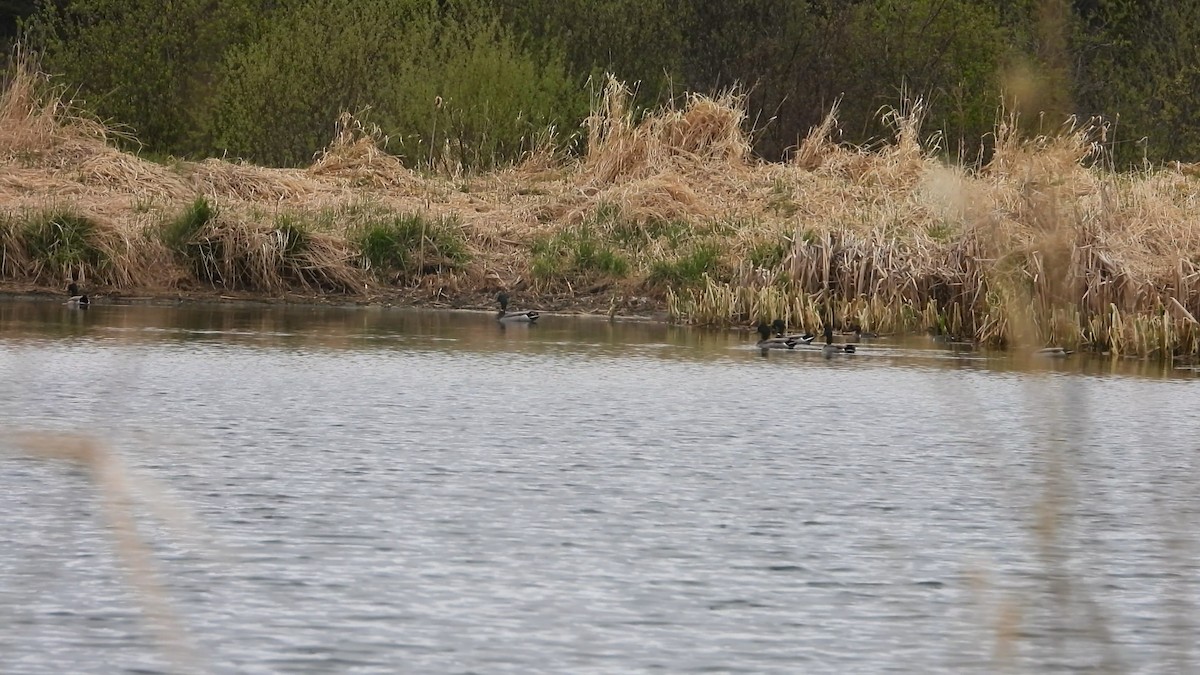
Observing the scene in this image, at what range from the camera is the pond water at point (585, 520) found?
6.25m

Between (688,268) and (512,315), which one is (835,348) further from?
(688,268)

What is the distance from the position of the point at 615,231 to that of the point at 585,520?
58.2ft

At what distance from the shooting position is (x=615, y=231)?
1048 inches

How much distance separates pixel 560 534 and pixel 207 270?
16.9 meters

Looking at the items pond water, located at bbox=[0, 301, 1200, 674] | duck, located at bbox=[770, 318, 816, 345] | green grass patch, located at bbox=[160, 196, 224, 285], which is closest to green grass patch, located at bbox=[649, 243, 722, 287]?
duck, located at bbox=[770, 318, 816, 345]

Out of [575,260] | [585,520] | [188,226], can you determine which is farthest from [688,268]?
[585,520]

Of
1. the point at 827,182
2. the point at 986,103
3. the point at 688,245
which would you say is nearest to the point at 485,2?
the point at 986,103

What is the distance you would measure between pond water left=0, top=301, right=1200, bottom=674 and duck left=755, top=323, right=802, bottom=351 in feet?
8.86

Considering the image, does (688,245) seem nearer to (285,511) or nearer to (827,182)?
(827,182)

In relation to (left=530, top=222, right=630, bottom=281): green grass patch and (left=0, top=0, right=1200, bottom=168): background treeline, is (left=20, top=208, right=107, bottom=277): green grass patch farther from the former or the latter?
(left=0, top=0, right=1200, bottom=168): background treeline

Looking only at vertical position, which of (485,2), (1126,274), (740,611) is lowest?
(740,611)

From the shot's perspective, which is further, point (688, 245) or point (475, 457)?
point (688, 245)

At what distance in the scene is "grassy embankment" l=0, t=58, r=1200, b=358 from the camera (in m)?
20.2

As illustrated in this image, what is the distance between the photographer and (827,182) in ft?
94.4
